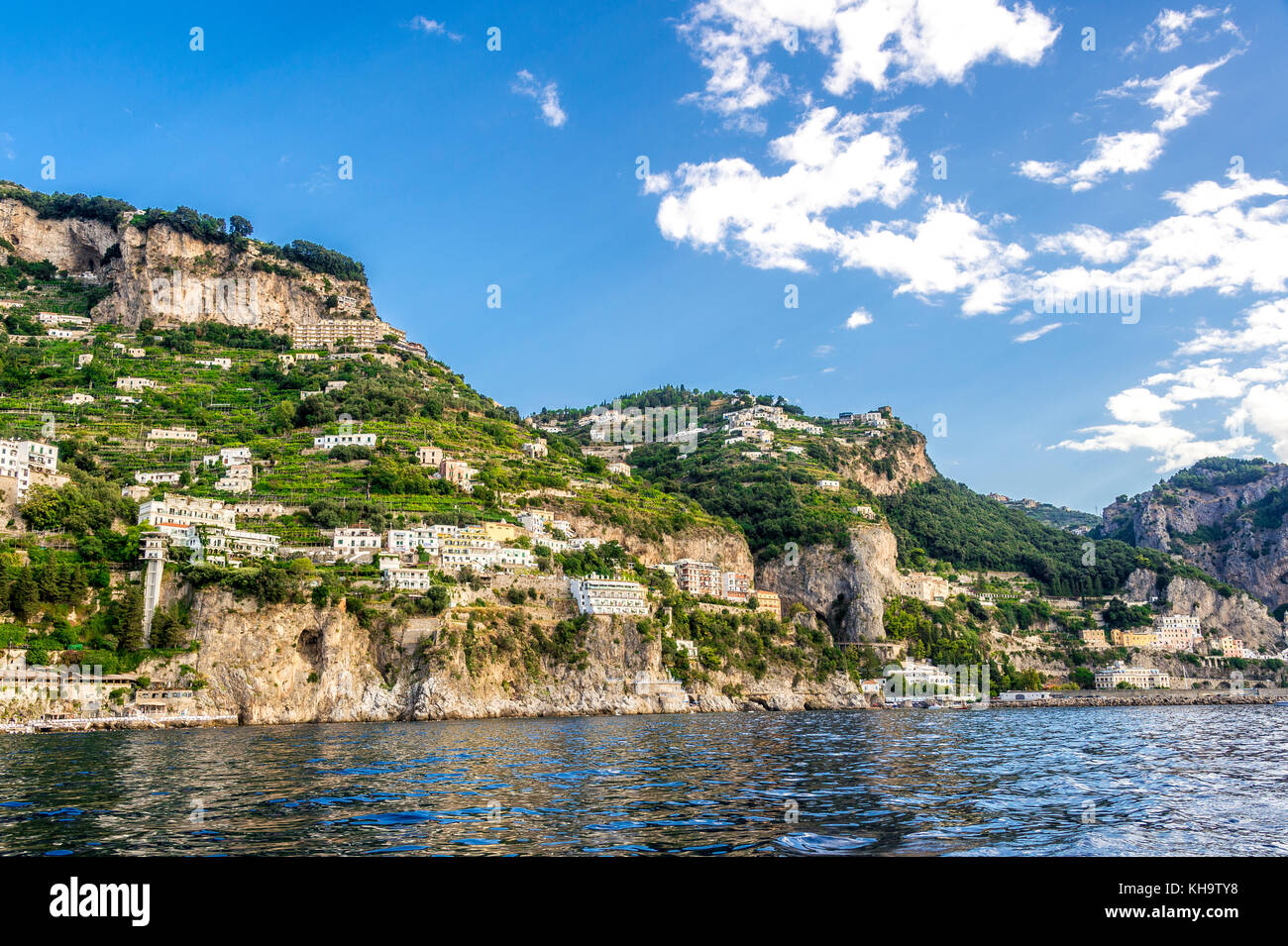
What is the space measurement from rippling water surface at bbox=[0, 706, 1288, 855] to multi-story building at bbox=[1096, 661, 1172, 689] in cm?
8941

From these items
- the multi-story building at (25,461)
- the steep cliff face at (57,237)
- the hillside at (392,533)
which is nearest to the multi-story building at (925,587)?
the hillside at (392,533)

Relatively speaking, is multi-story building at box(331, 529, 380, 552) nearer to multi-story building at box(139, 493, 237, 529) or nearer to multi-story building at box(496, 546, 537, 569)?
multi-story building at box(139, 493, 237, 529)

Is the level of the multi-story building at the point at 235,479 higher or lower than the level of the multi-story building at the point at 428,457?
lower

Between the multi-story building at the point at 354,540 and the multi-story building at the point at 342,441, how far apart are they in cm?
2028

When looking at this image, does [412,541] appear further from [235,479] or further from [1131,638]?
[1131,638]

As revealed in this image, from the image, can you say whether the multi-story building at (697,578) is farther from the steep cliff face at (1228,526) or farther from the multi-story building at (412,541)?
the steep cliff face at (1228,526)

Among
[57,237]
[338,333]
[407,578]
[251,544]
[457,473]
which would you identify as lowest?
[407,578]

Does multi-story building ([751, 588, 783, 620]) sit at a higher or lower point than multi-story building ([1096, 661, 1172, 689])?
higher

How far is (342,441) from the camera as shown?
316ft

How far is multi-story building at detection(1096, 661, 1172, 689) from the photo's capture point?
119688 millimetres

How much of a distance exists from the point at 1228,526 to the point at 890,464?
69.1 m

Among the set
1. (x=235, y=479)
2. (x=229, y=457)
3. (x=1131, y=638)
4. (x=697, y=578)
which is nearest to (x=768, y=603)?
(x=697, y=578)

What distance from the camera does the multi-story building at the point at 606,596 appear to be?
8000 cm

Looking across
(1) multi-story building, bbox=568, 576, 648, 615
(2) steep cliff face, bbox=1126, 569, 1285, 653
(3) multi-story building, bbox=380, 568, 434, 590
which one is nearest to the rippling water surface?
(3) multi-story building, bbox=380, 568, 434, 590
